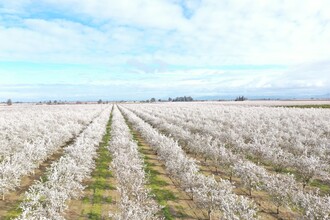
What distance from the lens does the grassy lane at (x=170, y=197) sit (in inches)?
709

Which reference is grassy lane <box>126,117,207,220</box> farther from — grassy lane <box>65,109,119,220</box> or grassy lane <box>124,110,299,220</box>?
grassy lane <box>124,110,299,220</box>

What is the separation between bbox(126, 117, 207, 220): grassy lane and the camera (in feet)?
59.1

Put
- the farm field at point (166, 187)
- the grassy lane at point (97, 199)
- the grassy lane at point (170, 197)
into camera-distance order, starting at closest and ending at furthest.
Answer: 1. the farm field at point (166, 187)
2. the grassy lane at point (97, 199)
3. the grassy lane at point (170, 197)

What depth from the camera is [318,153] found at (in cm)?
2961

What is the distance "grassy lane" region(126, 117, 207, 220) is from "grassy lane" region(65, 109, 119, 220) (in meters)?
3.22

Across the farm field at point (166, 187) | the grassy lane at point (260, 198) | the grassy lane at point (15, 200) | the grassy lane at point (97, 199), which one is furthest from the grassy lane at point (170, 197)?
the grassy lane at point (15, 200)

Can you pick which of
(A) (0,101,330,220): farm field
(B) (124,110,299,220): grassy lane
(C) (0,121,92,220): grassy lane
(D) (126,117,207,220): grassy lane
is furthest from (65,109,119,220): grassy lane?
(B) (124,110,299,220): grassy lane

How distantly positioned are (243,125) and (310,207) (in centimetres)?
3723

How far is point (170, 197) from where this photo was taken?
20781 millimetres

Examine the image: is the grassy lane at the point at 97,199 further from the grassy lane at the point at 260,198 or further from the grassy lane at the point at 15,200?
the grassy lane at the point at 260,198

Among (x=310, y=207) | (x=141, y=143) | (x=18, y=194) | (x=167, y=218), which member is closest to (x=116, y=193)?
(x=167, y=218)

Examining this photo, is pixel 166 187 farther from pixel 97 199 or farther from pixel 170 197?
pixel 97 199

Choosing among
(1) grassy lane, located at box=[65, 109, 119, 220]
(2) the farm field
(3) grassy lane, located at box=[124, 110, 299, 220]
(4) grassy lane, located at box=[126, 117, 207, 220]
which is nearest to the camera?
(2) the farm field

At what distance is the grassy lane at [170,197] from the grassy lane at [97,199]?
3224mm
